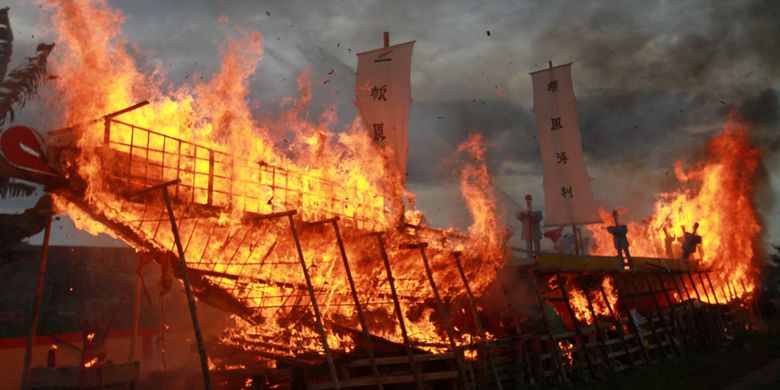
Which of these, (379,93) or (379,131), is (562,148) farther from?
(379,131)

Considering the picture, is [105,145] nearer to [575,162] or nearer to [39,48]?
[39,48]

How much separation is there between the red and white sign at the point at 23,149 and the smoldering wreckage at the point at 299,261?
0.09 feet

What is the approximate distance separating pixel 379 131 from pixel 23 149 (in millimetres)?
12358

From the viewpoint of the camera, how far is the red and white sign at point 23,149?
938 cm

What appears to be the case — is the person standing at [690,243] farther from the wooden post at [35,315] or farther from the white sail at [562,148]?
the wooden post at [35,315]

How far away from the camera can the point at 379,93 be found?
20.9m

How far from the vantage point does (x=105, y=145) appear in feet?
34.9

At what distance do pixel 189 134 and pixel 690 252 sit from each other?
107 ft

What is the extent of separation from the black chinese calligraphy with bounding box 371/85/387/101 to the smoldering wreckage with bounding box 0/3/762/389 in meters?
0.05

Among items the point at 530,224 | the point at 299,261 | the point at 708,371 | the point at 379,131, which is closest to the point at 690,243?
the point at 530,224

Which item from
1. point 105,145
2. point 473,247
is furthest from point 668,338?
point 105,145

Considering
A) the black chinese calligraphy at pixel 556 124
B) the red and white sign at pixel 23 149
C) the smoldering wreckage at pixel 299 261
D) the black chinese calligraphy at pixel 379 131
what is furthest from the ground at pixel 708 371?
the black chinese calligraphy at pixel 556 124

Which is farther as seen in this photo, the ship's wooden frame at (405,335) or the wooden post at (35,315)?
the ship's wooden frame at (405,335)

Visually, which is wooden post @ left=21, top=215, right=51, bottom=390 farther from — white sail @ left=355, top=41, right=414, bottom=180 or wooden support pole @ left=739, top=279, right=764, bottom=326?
wooden support pole @ left=739, top=279, right=764, bottom=326
